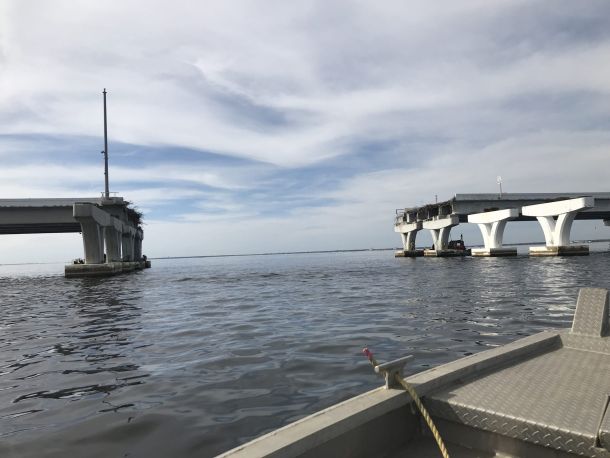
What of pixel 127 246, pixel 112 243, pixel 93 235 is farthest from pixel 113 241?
pixel 127 246

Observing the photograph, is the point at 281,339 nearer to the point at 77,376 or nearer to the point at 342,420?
the point at 77,376

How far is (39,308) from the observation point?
2394 centimetres

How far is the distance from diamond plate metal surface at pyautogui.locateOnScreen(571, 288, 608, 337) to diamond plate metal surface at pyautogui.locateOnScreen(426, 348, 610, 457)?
137 cm

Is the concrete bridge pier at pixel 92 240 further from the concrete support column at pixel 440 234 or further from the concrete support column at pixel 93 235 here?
the concrete support column at pixel 440 234

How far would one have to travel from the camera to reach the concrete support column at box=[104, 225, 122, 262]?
67.8 metres

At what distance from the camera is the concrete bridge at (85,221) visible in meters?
55.7

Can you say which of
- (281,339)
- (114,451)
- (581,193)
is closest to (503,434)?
(114,451)

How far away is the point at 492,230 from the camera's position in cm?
7638

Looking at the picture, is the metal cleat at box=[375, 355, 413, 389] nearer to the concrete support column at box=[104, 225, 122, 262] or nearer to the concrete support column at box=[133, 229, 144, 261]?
the concrete support column at box=[104, 225, 122, 262]

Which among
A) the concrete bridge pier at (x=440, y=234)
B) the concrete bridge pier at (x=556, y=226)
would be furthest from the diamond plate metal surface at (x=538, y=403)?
the concrete bridge pier at (x=440, y=234)

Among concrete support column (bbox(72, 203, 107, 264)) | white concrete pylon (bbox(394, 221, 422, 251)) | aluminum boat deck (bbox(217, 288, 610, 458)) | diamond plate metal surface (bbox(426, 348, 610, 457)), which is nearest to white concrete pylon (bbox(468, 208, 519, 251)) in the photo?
white concrete pylon (bbox(394, 221, 422, 251))

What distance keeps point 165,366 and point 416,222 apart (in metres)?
101

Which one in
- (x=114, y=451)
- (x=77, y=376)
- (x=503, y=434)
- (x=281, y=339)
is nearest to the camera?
(x=503, y=434)

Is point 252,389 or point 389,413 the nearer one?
point 389,413
